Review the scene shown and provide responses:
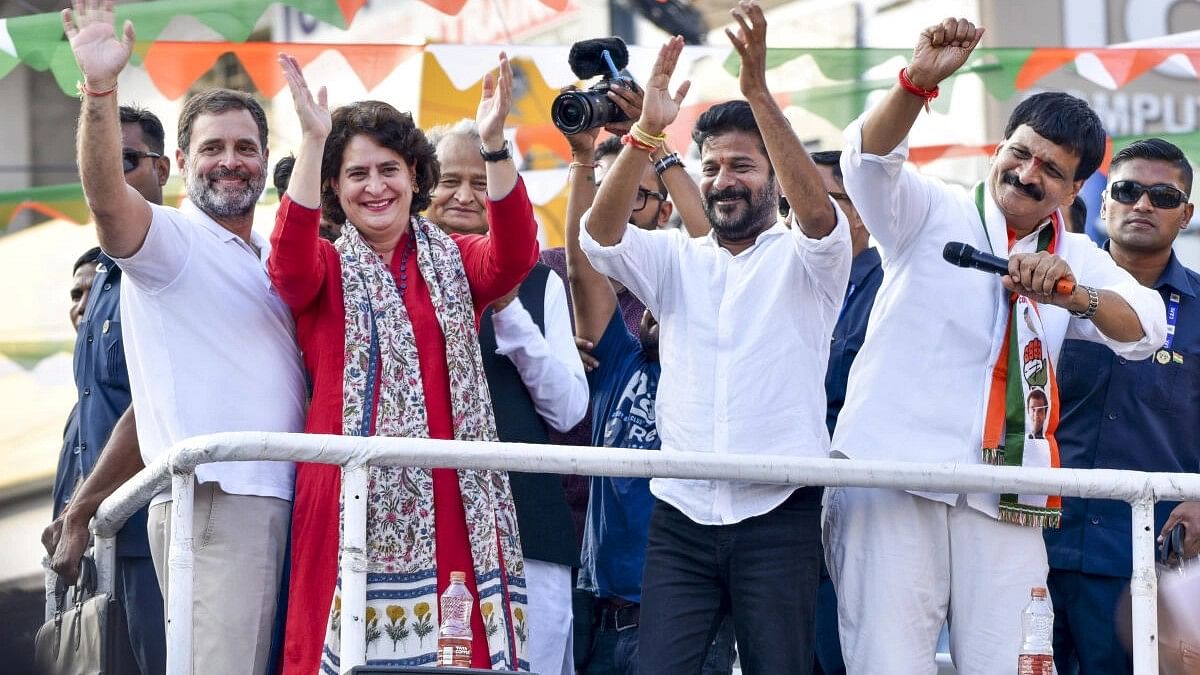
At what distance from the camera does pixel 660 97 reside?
4559mm

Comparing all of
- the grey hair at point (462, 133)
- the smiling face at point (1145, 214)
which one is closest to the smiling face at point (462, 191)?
the grey hair at point (462, 133)

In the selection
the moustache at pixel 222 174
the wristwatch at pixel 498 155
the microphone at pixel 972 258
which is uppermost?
the wristwatch at pixel 498 155

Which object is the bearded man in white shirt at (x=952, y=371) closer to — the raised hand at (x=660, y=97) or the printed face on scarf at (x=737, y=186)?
the printed face on scarf at (x=737, y=186)

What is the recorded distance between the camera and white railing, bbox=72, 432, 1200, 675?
139 inches

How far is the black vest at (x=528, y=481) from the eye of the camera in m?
4.83

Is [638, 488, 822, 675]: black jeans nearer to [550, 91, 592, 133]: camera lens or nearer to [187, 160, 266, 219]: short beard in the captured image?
[550, 91, 592, 133]: camera lens

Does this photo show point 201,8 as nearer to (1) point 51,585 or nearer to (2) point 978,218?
(1) point 51,585

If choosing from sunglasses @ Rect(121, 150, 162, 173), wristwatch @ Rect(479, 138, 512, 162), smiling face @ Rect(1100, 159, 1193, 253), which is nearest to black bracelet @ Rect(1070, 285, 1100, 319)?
smiling face @ Rect(1100, 159, 1193, 253)

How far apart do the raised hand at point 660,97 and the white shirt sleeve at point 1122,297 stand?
1.13 meters

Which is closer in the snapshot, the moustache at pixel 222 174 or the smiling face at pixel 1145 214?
the moustache at pixel 222 174

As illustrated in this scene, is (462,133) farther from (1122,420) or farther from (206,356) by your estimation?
(1122,420)

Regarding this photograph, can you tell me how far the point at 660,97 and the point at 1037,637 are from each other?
64.3 inches

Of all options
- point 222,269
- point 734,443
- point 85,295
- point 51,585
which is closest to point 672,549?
point 734,443

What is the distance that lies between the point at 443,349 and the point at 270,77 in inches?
133
